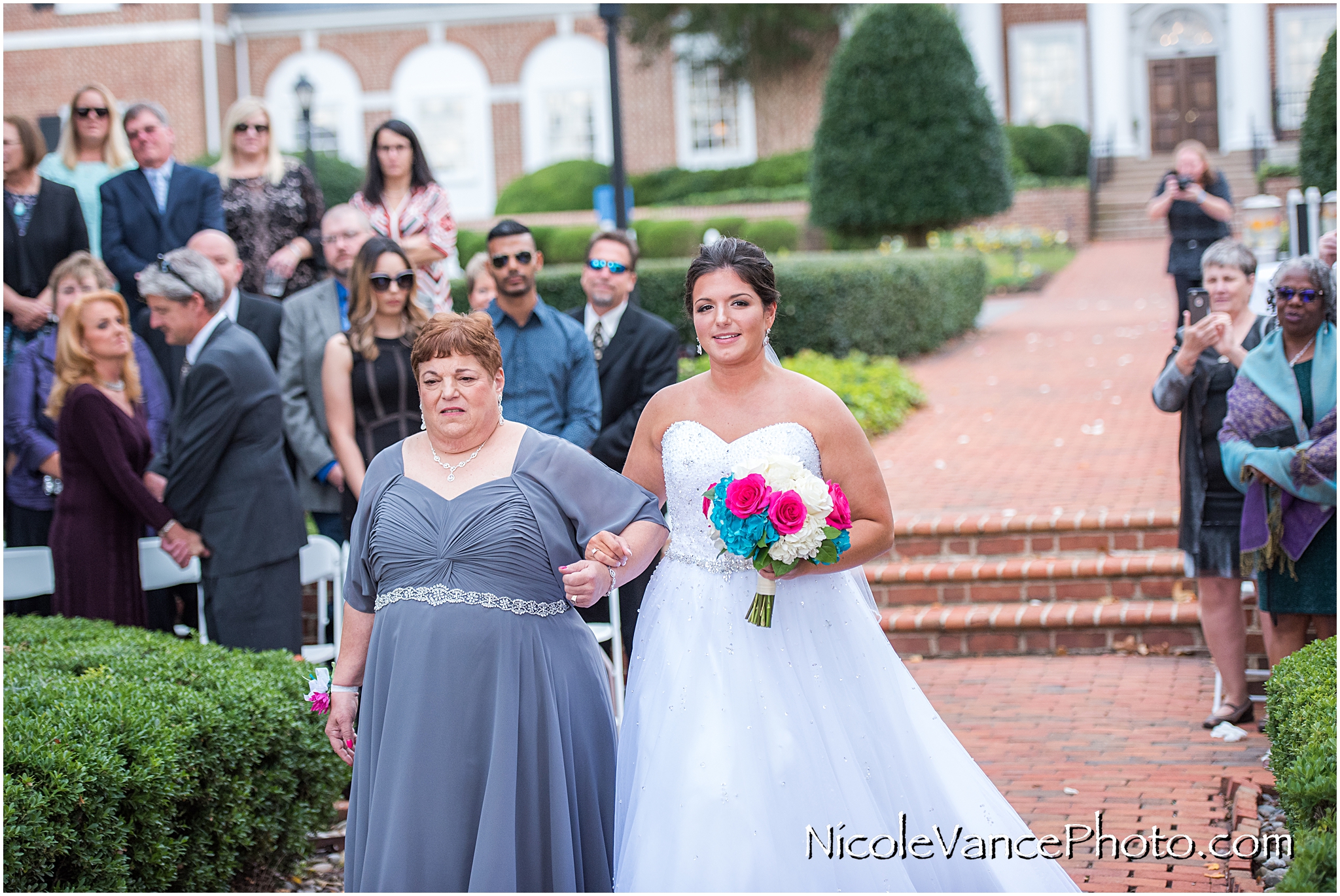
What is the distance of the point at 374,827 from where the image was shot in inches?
132

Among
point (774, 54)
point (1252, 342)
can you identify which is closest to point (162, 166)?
point (1252, 342)

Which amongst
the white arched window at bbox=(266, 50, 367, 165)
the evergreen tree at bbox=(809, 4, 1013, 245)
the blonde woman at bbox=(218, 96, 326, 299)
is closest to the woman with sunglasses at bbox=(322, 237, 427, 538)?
the blonde woman at bbox=(218, 96, 326, 299)

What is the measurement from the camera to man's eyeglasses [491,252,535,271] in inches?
221

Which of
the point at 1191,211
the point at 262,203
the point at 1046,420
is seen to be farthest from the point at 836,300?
the point at 262,203

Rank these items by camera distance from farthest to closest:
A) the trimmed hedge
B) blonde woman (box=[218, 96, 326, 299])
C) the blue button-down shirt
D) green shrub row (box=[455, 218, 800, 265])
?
green shrub row (box=[455, 218, 800, 265]), blonde woman (box=[218, 96, 326, 299]), the blue button-down shirt, the trimmed hedge

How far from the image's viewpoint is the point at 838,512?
335 cm

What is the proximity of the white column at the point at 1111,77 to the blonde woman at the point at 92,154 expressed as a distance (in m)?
25.7

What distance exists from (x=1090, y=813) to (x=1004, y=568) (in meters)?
2.93

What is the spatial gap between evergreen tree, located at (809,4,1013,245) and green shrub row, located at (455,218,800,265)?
2241 mm

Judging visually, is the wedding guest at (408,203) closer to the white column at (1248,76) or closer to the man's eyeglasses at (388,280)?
the man's eyeglasses at (388,280)

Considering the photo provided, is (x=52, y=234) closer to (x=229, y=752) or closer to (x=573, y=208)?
(x=229, y=752)

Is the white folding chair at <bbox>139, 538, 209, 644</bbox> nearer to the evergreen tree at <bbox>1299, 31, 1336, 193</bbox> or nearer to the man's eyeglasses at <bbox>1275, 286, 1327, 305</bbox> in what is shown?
the man's eyeglasses at <bbox>1275, 286, 1327, 305</bbox>

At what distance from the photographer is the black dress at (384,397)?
5.54 m

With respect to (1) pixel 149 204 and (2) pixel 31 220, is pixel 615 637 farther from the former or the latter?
(2) pixel 31 220
